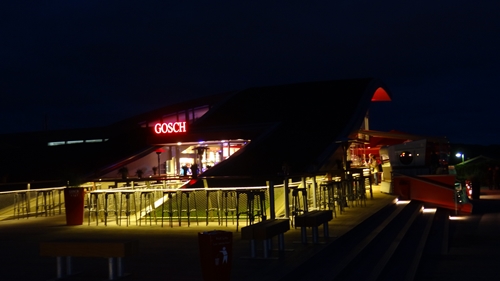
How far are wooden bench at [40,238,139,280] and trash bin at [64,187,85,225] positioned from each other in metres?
7.51

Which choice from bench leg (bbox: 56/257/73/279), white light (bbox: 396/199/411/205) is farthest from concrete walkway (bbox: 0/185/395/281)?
white light (bbox: 396/199/411/205)

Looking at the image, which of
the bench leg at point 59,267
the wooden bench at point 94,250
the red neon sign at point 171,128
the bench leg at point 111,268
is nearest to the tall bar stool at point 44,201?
the bench leg at point 59,267

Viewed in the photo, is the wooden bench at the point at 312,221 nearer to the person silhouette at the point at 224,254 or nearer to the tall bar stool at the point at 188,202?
the person silhouette at the point at 224,254

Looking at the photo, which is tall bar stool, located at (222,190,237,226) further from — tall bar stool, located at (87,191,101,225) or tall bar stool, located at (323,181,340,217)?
tall bar stool, located at (87,191,101,225)

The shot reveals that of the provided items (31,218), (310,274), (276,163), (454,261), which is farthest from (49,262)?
(276,163)

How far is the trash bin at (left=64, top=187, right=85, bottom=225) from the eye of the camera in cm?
1572

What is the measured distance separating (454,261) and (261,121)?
27161 mm

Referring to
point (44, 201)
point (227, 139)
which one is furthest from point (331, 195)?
point (227, 139)

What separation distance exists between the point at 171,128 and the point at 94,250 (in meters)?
27.4

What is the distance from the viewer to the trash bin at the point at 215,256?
293 inches

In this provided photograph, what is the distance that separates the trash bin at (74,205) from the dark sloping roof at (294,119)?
13342 millimetres

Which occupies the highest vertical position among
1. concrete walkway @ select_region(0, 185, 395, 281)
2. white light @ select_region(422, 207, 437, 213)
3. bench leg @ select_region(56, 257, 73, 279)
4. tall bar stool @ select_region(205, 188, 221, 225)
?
tall bar stool @ select_region(205, 188, 221, 225)

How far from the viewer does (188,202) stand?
14.7 meters

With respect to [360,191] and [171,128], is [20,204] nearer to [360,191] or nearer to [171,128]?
[360,191]
